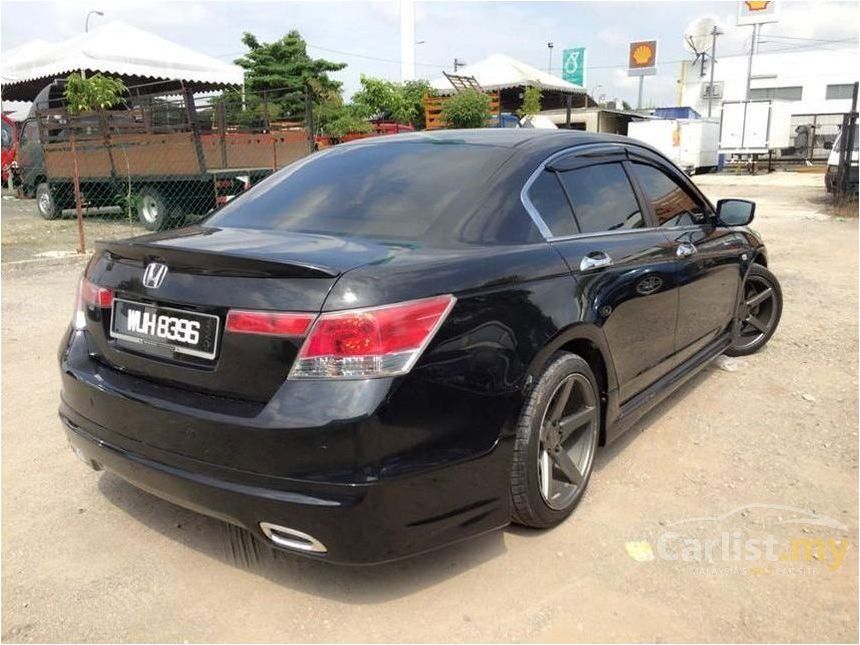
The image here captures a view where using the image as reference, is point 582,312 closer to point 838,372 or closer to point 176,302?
point 176,302

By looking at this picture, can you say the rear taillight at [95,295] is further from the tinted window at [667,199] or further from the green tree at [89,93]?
the green tree at [89,93]

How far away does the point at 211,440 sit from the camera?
2.19m

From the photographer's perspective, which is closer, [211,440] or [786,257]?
[211,440]

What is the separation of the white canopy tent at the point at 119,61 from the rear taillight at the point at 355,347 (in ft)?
50.3

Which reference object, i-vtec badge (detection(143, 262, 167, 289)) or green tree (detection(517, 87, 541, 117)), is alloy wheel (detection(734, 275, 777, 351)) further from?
green tree (detection(517, 87, 541, 117))

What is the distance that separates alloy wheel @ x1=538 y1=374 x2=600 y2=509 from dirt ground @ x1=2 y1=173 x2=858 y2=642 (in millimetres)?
171

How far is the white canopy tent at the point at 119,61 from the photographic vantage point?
49.5 feet

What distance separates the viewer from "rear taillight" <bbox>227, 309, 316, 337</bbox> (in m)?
2.08

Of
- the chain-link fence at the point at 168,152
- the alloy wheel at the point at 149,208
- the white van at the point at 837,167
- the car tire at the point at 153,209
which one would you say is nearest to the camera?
the chain-link fence at the point at 168,152

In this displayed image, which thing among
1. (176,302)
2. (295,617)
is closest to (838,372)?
(295,617)

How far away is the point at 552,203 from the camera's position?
2949mm

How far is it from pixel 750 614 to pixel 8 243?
12.0 m

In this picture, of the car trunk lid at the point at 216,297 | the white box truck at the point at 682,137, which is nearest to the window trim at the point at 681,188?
the car trunk lid at the point at 216,297

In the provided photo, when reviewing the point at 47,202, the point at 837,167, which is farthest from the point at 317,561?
the point at 837,167
